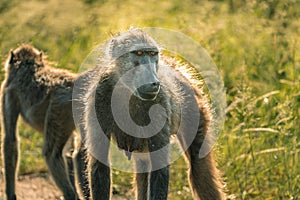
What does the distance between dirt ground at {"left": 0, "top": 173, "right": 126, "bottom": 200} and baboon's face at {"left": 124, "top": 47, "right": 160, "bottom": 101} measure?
2.33 metres

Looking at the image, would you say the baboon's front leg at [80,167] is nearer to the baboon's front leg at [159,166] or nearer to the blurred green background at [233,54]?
the blurred green background at [233,54]

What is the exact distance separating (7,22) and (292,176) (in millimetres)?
6296

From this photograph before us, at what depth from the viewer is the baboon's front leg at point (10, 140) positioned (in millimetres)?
6379

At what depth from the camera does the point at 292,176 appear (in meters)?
5.94

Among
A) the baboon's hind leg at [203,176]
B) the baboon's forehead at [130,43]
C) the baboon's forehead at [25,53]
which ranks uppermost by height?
the baboon's forehead at [25,53]

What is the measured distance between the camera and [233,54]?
8.69 meters

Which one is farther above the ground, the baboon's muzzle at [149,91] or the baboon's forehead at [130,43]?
the baboon's forehead at [130,43]

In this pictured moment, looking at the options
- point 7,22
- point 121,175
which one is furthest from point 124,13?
point 121,175

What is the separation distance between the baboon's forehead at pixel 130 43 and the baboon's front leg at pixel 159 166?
1.93 ft

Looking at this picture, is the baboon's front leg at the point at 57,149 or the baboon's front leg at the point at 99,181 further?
the baboon's front leg at the point at 57,149

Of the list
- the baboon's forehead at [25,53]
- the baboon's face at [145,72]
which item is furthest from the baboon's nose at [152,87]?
the baboon's forehead at [25,53]

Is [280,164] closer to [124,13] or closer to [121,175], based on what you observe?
[121,175]

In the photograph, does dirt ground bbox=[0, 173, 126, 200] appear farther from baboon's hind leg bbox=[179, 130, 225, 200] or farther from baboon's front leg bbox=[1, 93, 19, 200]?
baboon's hind leg bbox=[179, 130, 225, 200]

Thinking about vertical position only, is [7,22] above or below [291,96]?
above
